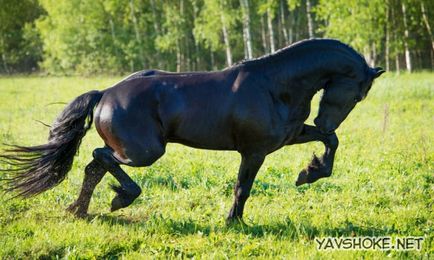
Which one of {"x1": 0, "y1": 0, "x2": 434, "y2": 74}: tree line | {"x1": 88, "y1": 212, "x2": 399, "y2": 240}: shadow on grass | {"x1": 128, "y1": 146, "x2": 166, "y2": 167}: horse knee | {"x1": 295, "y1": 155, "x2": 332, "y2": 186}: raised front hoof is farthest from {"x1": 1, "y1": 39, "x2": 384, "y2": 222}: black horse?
{"x1": 0, "y1": 0, "x2": 434, "y2": 74}: tree line

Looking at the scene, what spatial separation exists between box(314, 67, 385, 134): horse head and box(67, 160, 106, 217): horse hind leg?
2.70 metres

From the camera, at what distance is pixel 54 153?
18.6ft

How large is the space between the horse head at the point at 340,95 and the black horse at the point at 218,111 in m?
0.01

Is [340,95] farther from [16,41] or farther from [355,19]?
[16,41]

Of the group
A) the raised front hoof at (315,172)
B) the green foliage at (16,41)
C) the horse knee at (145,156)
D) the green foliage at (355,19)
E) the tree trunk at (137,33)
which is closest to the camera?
the horse knee at (145,156)

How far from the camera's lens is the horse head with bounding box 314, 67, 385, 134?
18.0 feet

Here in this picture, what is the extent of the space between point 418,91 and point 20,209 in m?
15.6

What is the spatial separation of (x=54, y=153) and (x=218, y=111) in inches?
78.6

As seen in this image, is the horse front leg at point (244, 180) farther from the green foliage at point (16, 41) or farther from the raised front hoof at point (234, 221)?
the green foliage at point (16, 41)

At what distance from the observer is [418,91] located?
59.0 feet

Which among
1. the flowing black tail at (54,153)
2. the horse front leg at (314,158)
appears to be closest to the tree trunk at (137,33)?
the flowing black tail at (54,153)

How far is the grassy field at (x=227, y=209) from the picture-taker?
4.90m

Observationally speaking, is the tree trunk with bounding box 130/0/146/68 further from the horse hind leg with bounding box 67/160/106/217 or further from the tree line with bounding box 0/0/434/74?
the horse hind leg with bounding box 67/160/106/217

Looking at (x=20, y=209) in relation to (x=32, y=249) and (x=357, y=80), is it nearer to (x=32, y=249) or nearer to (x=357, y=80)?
(x=32, y=249)
